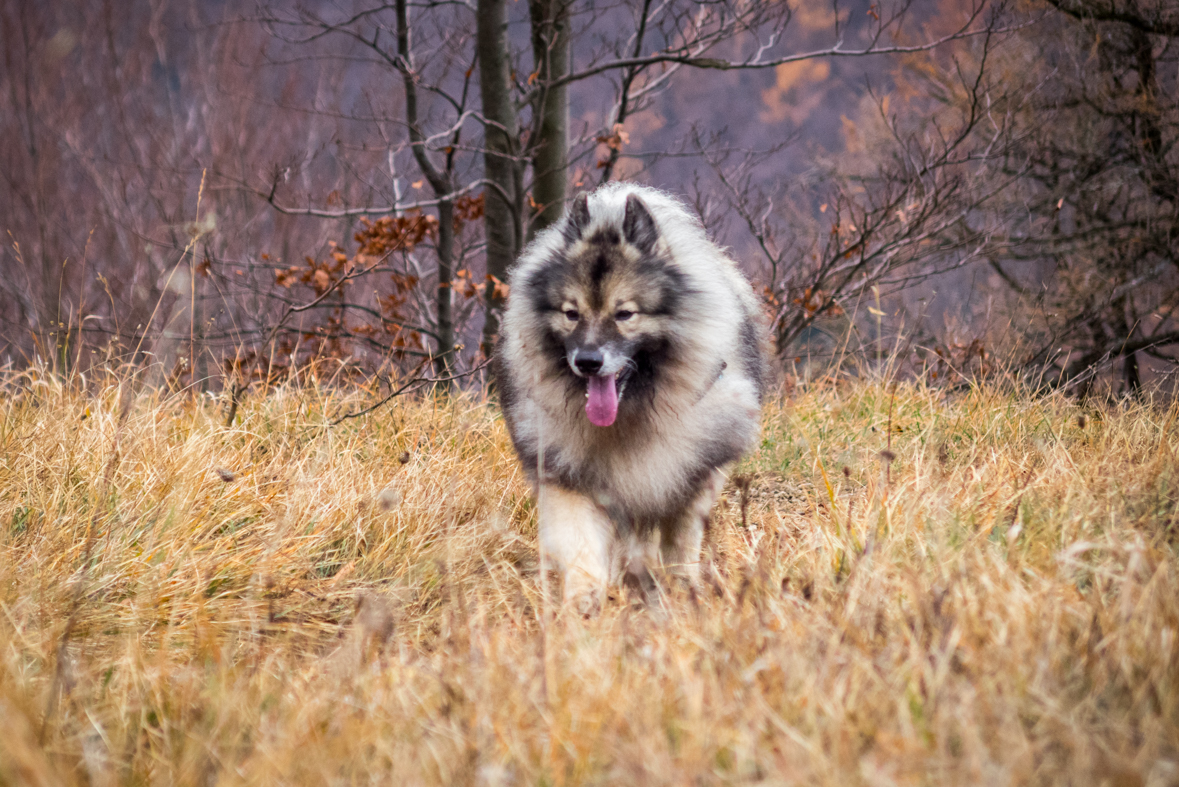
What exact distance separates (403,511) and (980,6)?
17.3ft

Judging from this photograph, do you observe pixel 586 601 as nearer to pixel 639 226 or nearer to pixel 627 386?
pixel 627 386

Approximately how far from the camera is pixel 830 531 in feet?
8.00

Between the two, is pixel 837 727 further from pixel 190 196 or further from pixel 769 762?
pixel 190 196

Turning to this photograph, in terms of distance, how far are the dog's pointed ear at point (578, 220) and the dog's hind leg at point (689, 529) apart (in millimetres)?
1168

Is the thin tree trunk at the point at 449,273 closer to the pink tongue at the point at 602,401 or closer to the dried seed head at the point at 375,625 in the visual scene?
the pink tongue at the point at 602,401

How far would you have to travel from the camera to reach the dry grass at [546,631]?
1.33 m

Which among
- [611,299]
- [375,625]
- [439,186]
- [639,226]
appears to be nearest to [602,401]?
[611,299]

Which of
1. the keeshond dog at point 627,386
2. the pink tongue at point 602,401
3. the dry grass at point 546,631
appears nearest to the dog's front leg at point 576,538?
the keeshond dog at point 627,386

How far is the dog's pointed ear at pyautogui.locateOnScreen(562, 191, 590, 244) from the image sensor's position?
2885mm

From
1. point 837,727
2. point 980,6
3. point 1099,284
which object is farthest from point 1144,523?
point 1099,284

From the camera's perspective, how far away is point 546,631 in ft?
6.29

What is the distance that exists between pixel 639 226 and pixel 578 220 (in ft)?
0.89

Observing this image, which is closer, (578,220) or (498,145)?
(578,220)

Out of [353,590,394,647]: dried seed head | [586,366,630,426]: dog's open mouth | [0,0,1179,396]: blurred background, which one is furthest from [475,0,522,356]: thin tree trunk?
[353,590,394,647]: dried seed head
